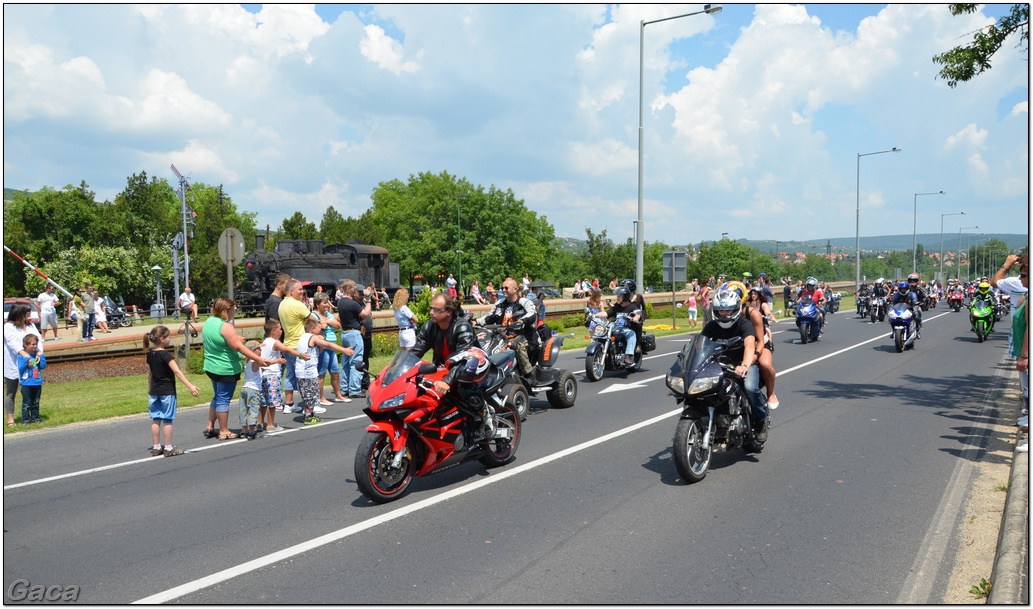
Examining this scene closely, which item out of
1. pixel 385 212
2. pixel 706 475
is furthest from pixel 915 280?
pixel 385 212

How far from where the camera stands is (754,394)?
24.6 feet

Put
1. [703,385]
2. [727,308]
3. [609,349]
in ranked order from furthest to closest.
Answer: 1. [609,349]
2. [727,308]
3. [703,385]

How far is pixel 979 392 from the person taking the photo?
1249cm

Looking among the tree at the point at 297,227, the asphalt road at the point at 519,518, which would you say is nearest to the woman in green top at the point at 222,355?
the asphalt road at the point at 519,518

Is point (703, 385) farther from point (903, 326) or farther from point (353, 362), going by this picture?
point (903, 326)

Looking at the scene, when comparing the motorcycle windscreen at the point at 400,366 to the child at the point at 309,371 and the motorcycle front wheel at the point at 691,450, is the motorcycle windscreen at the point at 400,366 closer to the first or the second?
the motorcycle front wheel at the point at 691,450

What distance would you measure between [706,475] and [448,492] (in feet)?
7.87

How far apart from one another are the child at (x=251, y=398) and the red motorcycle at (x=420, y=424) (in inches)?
125

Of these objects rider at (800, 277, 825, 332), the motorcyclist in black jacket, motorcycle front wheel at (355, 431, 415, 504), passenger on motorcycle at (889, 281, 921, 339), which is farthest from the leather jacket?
rider at (800, 277, 825, 332)

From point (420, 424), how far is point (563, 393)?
15.6 ft

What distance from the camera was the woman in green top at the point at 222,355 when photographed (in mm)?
9039

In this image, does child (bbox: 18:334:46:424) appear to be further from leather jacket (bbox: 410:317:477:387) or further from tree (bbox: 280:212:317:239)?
tree (bbox: 280:212:317:239)

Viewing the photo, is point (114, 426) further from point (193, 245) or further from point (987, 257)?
point (987, 257)

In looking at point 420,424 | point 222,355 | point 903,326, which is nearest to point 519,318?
point 222,355
